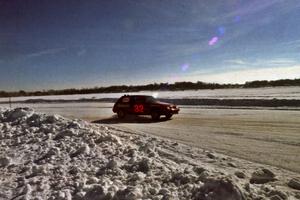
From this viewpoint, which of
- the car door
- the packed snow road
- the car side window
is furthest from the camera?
the car side window

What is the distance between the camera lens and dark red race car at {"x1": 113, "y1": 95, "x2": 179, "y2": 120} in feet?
59.1

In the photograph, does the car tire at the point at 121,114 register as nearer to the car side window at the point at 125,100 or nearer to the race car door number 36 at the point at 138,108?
the car side window at the point at 125,100

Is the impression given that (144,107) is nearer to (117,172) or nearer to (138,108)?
(138,108)

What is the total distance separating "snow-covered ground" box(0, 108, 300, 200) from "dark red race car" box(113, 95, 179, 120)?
8.58 meters

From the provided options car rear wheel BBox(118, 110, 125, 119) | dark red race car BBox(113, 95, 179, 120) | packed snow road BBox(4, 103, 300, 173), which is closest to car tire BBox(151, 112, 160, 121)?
dark red race car BBox(113, 95, 179, 120)

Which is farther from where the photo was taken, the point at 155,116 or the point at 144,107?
the point at 144,107

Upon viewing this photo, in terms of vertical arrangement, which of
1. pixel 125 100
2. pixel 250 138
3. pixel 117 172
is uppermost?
pixel 125 100

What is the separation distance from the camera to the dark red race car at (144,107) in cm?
1800

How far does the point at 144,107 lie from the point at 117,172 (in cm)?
1257

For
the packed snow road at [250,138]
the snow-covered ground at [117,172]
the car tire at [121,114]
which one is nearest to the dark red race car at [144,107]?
the car tire at [121,114]

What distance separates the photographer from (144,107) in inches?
731

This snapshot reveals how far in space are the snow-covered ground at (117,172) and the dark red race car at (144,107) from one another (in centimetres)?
858

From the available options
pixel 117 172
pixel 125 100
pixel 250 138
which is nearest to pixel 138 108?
pixel 125 100

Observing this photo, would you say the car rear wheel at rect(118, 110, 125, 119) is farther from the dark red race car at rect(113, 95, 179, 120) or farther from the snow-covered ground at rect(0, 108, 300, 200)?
the snow-covered ground at rect(0, 108, 300, 200)
